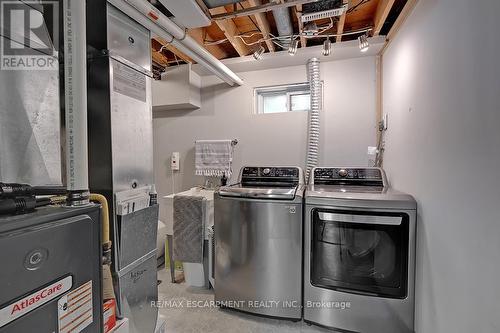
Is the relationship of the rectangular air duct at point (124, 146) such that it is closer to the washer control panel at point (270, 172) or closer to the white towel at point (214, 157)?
the washer control panel at point (270, 172)

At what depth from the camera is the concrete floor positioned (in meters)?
1.76

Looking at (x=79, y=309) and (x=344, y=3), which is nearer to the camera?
(x=79, y=309)

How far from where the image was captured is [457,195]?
3.60ft

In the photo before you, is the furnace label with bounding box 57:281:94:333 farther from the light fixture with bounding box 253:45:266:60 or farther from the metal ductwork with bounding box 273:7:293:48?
the light fixture with bounding box 253:45:266:60

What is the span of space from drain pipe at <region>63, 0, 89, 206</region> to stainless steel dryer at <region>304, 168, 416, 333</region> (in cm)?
142

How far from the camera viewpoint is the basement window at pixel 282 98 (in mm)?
2746

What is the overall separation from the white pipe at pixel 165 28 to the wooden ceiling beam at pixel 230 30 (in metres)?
0.24

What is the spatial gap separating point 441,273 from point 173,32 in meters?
2.20

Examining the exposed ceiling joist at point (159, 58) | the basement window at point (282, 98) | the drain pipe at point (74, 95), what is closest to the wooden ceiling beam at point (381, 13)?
the basement window at point (282, 98)

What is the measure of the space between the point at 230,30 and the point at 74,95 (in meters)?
1.73

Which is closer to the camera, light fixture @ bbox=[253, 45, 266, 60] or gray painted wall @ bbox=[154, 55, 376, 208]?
light fixture @ bbox=[253, 45, 266, 60]

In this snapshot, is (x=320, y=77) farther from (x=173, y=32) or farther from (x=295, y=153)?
(x=173, y=32)

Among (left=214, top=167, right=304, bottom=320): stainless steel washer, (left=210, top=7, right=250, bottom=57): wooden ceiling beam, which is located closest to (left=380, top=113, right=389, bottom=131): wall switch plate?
(left=214, top=167, right=304, bottom=320): stainless steel washer

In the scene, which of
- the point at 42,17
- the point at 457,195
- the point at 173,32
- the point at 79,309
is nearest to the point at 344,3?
the point at 173,32
